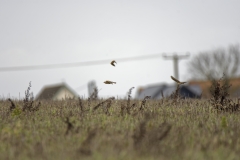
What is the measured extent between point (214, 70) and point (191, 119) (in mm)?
42254

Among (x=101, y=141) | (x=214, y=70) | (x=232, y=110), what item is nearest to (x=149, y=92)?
(x=214, y=70)

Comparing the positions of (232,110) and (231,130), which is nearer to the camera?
(231,130)

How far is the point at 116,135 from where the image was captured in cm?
603

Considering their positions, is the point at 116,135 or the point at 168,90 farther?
the point at 168,90

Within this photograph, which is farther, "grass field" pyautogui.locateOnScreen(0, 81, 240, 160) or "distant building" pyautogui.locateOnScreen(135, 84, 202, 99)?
"distant building" pyautogui.locateOnScreen(135, 84, 202, 99)

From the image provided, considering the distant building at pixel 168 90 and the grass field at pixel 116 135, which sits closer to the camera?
the grass field at pixel 116 135

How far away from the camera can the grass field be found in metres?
4.98

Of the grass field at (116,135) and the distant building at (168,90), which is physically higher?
the grass field at (116,135)

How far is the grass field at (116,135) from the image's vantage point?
498cm

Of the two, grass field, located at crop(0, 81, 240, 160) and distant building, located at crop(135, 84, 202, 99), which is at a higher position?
grass field, located at crop(0, 81, 240, 160)

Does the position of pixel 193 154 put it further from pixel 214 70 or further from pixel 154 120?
pixel 214 70

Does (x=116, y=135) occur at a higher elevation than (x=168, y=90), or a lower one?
higher

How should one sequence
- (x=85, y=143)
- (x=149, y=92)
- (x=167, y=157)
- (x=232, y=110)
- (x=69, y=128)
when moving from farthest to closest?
1. (x=149, y=92)
2. (x=232, y=110)
3. (x=69, y=128)
4. (x=85, y=143)
5. (x=167, y=157)

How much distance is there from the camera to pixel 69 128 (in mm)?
6348
